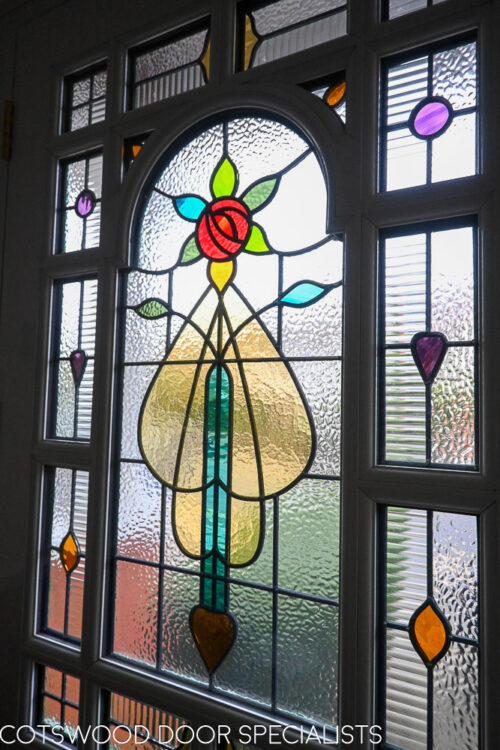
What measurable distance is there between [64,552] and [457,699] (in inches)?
36.0

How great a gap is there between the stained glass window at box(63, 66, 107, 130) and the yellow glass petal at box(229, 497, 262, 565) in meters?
1.00

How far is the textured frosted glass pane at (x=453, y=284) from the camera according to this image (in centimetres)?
99

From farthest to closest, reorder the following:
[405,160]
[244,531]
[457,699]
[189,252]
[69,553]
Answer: [69,553] → [189,252] → [244,531] → [405,160] → [457,699]

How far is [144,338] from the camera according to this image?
136cm

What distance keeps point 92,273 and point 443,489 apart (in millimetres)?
930

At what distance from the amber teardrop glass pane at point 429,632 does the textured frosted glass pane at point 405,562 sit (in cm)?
1

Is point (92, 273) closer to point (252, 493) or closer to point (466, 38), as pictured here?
point (252, 493)

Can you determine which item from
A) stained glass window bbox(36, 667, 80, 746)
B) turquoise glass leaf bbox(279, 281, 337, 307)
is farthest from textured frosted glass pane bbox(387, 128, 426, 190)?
stained glass window bbox(36, 667, 80, 746)

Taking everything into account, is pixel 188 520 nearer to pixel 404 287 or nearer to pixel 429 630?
pixel 429 630

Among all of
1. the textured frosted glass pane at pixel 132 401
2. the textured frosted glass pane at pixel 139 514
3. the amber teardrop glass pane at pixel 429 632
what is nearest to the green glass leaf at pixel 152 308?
the textured frosted glass pane at pixel 132 401

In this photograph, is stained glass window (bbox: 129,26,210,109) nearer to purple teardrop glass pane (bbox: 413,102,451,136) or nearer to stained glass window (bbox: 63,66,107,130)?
stained glass window (bbox: 63,66,107,130)

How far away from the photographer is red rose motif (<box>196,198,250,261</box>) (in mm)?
1248

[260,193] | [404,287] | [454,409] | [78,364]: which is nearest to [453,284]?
[404,287]

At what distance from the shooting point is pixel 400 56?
3.56 ft
